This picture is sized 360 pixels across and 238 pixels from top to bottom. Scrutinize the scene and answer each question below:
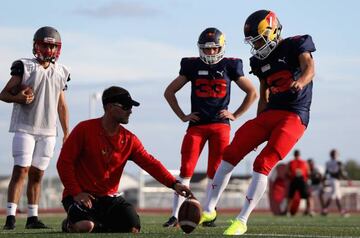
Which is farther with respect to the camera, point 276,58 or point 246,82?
point 246,82

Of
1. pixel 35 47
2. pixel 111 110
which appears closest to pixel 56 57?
pixel 35 47

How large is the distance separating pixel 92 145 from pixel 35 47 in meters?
2.28

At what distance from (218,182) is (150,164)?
0.91m

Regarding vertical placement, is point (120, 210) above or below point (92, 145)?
below

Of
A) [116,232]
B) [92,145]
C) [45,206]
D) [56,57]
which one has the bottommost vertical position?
[45,206]

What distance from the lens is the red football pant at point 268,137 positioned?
843 centimetres

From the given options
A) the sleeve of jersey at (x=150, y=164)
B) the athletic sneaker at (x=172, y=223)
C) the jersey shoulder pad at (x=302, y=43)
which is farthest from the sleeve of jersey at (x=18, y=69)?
the jersey shoulder pad at (x=302, y=43)

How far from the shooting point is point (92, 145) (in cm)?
843

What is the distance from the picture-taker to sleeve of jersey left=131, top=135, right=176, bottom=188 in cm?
841

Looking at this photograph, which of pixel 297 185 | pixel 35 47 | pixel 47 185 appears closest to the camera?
pixel 35 47

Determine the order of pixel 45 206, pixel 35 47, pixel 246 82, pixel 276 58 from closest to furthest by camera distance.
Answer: pixel 276 58, pixel 35 47, pixel 246 82, pixel 45 206

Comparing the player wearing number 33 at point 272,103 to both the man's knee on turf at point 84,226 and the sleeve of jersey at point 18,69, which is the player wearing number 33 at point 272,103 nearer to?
the man's knee on turf at point 84,226

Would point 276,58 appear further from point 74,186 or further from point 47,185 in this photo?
point 47,185

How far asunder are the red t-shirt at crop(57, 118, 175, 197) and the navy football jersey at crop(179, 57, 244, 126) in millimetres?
2655
